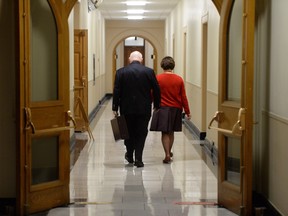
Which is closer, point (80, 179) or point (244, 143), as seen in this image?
point (244, 143)

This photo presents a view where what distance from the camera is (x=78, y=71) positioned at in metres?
11.5

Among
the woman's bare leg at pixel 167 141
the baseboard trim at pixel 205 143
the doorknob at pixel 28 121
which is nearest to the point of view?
the doorknob at pixel 28 121

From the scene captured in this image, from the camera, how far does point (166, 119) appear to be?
7727mm

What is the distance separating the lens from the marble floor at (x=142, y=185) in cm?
538

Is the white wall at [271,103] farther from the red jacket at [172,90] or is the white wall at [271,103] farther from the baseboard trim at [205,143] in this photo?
the baseboard trim at [205,143]

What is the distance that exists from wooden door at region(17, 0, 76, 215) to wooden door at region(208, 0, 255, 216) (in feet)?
4.89

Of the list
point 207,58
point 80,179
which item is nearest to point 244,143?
point 80,179

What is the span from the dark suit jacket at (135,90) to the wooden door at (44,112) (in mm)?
1858

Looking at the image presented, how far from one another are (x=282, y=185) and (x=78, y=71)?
7.39 meters

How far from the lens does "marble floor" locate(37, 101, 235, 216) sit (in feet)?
17.7

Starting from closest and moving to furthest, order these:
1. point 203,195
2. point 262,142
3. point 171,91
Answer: point 262,142 < point 203,195 < point 171,91

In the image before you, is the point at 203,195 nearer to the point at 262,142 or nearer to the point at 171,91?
the point at 262,142

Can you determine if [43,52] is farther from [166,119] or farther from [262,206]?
[166,119]

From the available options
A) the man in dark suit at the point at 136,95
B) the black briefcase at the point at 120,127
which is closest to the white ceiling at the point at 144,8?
the man in dark suit at the point at 136,95
